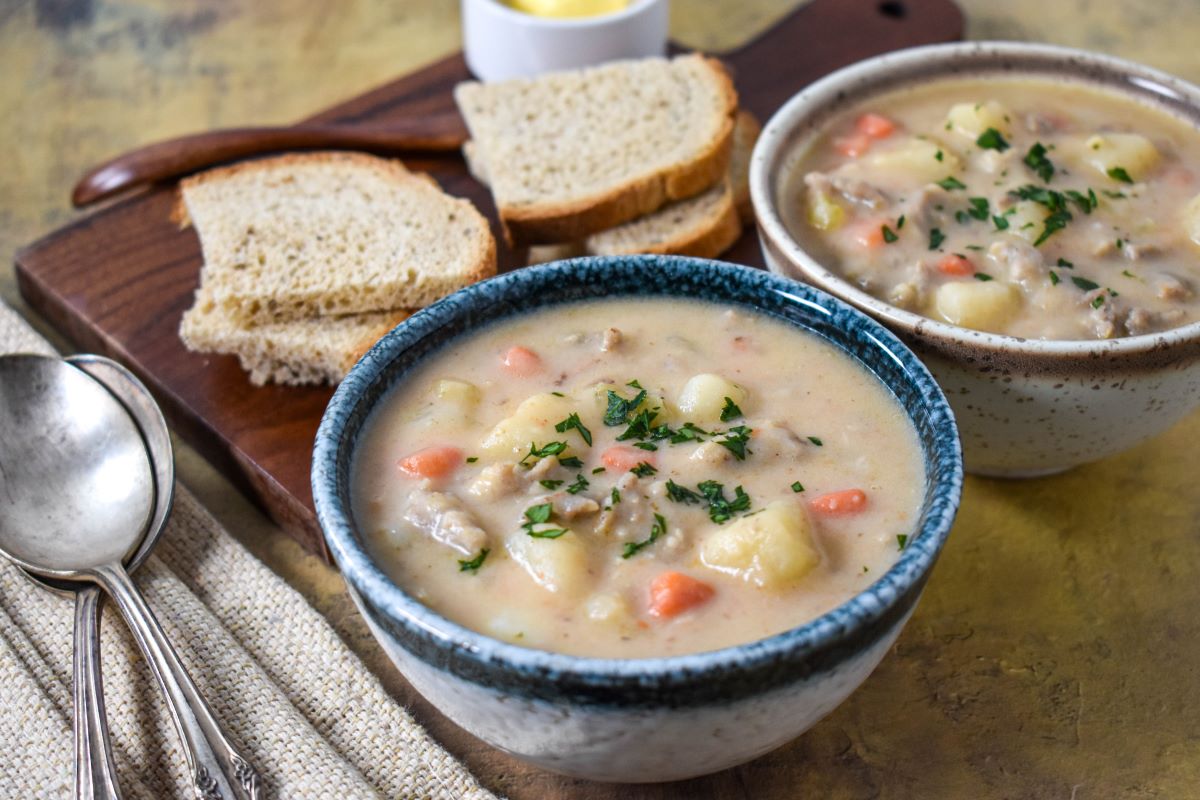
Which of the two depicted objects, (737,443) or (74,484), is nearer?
(737,443)

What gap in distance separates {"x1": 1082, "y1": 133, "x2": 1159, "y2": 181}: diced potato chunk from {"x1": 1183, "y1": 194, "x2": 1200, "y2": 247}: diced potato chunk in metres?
0.15

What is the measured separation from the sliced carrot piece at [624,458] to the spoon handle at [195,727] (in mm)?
818

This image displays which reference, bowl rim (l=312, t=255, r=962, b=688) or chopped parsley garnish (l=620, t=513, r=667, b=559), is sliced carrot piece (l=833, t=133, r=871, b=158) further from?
chopped parsley garnish (l=620, t=513, r=667, b=559)

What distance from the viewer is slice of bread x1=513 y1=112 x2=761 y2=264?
11.2ft

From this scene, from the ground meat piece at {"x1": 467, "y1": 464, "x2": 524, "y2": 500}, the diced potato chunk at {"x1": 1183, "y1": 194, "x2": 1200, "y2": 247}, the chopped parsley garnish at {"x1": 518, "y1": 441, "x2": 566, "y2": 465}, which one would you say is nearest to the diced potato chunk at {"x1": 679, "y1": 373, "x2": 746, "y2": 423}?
the chopped parsley garnish at {"x1": 518, "y1": 441, "x2": 566, "y2": 465}

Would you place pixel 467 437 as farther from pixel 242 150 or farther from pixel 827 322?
pixel 242 150

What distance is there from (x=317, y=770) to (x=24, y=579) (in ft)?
2.83

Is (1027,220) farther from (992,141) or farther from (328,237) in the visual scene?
(328,237)

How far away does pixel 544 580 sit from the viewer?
203 cm

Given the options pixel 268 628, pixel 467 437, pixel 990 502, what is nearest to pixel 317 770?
pixel 268 628

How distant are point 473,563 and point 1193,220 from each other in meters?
1.78

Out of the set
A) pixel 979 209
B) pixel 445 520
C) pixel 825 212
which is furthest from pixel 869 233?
pixel 445 520

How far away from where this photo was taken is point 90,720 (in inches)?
88.3

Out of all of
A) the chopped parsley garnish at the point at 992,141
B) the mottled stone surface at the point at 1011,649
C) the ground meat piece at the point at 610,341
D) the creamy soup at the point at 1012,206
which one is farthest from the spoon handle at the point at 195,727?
the chopped parsley garnish at the point at 992,141
